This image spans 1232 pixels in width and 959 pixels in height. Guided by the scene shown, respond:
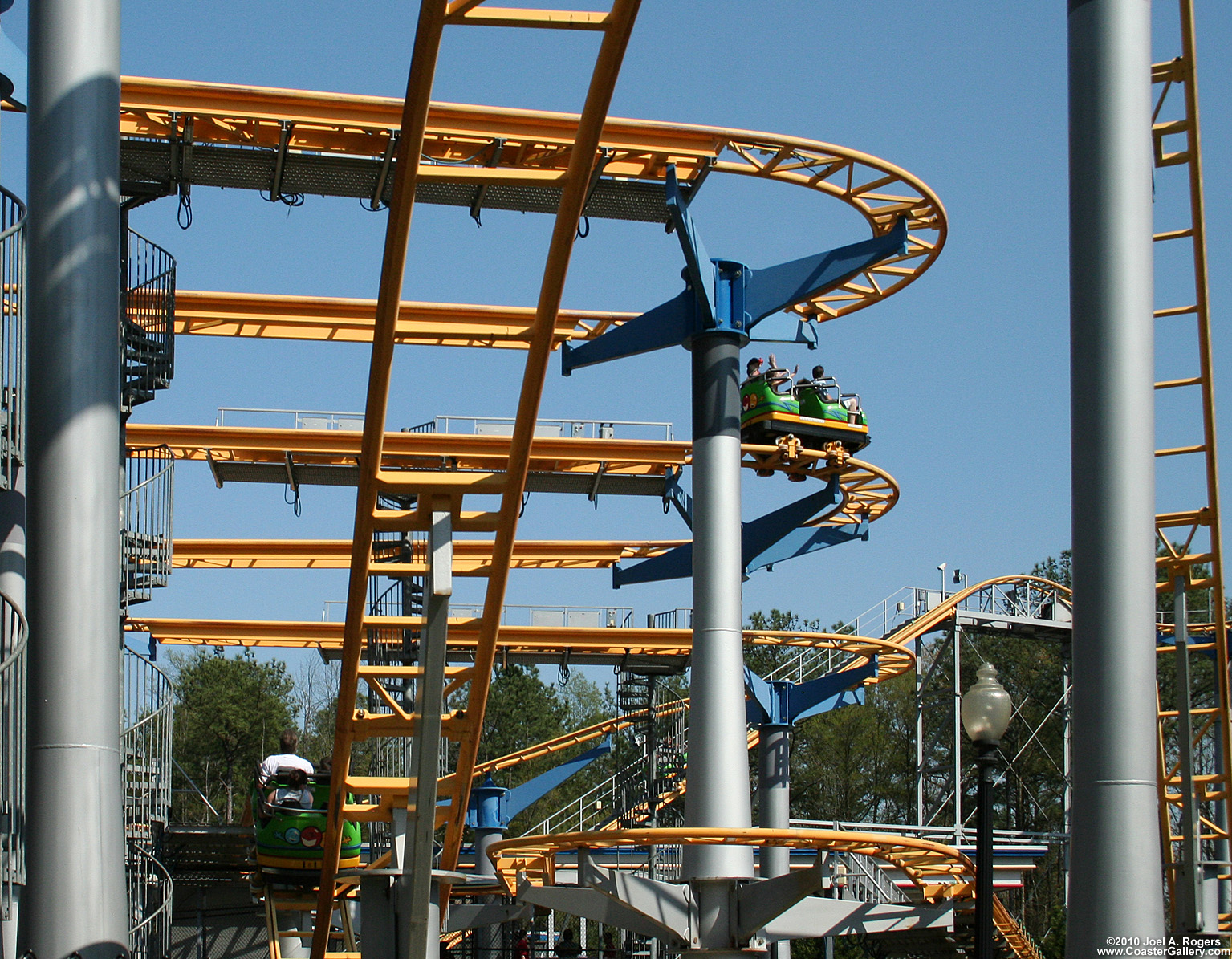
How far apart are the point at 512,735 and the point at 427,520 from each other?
55.0 meters

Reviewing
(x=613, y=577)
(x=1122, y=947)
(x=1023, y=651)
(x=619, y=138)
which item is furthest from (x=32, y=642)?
(x=1023, y=651)

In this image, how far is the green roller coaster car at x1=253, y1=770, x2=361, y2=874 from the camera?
12.7m

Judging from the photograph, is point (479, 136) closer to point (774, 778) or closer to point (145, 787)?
point (145, 787)

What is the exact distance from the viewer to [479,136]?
608 inches

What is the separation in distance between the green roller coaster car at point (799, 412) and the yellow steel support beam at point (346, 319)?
2.13 meters

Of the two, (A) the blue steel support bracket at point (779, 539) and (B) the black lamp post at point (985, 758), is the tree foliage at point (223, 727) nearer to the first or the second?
(A) the blue steel support bracket at point (779, 539)

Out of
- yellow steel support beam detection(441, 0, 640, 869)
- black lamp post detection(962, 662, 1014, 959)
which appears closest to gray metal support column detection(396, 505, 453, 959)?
yellow steel support beam detection(441, 0, 640, 869)

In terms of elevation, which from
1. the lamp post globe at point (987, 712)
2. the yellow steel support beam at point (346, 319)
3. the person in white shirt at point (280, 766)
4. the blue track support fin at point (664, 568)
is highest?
the yellow steel support beam at point (346, 319)

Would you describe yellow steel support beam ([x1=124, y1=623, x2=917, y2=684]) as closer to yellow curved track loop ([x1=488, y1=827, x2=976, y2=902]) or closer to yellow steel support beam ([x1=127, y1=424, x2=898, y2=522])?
yellow steel support beam ([x1=127, y1=424, x2=898, y2=522])

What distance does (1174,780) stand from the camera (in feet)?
61.4

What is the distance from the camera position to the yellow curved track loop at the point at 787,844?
11.4 metres

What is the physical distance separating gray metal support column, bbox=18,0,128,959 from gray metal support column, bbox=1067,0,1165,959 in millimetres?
4430

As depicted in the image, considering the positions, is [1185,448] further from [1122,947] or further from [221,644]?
[221,644]

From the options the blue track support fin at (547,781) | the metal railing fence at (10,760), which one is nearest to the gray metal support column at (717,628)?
the metal railing fence at (10,760)
